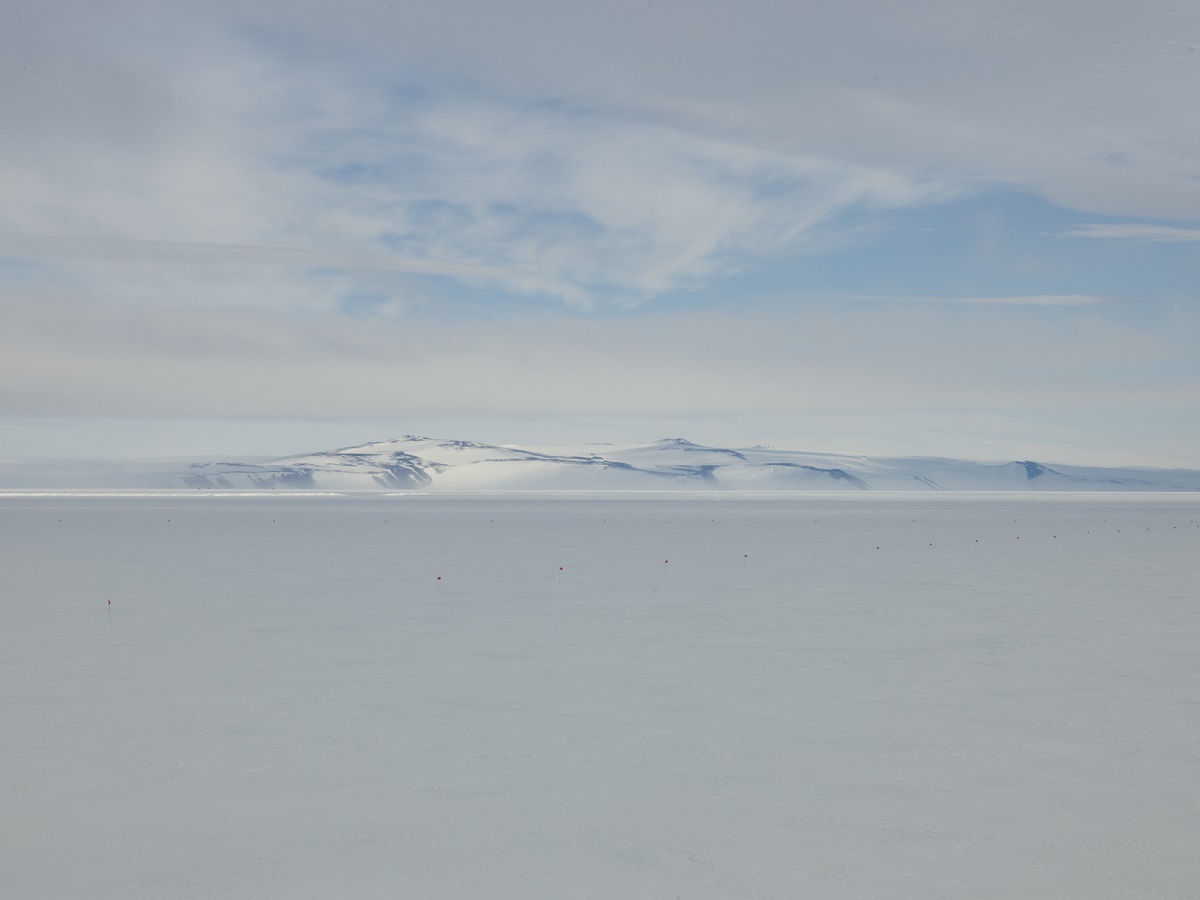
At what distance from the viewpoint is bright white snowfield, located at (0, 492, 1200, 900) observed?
271 inches

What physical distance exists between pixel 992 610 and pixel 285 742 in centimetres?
1271

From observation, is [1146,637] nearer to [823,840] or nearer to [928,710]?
[928,710]

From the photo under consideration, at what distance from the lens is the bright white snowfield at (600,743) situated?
271 inches

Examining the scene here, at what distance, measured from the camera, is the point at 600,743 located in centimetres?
976

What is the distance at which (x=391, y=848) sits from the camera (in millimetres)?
7164

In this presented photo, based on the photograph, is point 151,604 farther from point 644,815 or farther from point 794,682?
point 644,815

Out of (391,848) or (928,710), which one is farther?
(928,710)

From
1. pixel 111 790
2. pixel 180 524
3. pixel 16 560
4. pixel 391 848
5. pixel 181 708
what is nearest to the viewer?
pixel 391 848

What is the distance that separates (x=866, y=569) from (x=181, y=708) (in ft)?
61.6

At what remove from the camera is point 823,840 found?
737 centimetres

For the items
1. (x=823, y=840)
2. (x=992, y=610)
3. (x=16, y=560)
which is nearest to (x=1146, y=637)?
(x=992, y=610)

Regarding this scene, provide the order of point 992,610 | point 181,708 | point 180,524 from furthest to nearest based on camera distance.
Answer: point 180,524 → point 992,610 → point 181,708

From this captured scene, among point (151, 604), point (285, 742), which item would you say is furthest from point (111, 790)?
point (151, 604)

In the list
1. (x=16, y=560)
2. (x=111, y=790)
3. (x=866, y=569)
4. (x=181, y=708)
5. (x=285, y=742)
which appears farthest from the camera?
(x=16, y=560)
